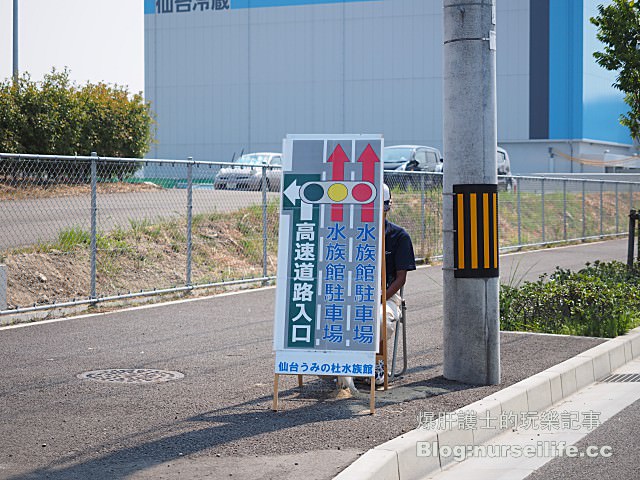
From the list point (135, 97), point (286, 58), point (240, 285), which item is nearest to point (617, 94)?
point (286, 58)

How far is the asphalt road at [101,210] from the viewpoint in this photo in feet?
44.2

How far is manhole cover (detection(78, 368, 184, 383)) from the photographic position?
→ 7.73 meters

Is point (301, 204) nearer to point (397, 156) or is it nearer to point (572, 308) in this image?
point (572, 308)

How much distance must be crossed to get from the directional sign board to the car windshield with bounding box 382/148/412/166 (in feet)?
73.3

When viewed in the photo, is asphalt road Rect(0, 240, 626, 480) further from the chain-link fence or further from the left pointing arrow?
the chain-link fence

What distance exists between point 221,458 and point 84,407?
5.46ft

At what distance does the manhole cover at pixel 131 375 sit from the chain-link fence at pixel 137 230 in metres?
3.30

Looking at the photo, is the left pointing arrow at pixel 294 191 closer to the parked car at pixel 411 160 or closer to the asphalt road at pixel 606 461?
the asphalt road at pixel 606 461

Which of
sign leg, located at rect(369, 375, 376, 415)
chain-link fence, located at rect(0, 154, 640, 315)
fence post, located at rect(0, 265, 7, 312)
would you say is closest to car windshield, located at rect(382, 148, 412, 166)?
chain-link fence, located at rect(0, 154, 640, 315)

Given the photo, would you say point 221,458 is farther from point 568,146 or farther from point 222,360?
point 568,146

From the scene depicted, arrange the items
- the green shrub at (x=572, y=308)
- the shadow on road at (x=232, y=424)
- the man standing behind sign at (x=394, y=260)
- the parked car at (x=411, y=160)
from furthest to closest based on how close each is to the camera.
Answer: the parked car at (x=411, y=160), the green shrub at (x=572, y=308), the man standing behind sign at (x=394, y=260), the shadow on road at (x=232, y=424)

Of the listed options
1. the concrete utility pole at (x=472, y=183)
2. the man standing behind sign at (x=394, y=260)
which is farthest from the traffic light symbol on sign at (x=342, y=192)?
the concrete utility pole at (x=472, y=183)

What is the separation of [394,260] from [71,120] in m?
16.6

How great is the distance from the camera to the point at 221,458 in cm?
545
